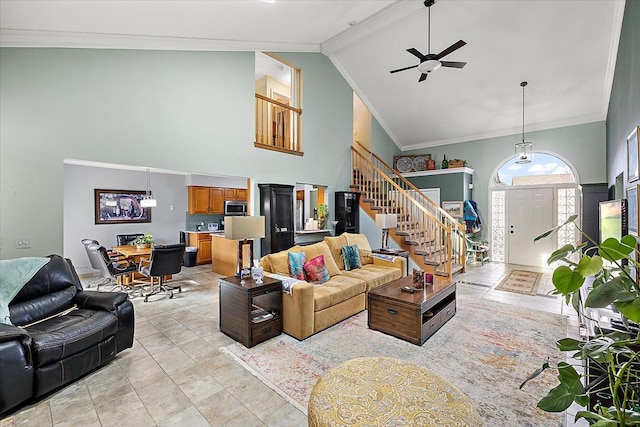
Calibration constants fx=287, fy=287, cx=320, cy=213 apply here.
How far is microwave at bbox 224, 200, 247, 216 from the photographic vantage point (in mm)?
8297

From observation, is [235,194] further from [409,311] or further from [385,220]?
[409,311]

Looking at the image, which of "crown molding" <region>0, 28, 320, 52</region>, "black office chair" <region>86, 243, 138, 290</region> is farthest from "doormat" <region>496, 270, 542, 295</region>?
"black office chair" <region>86, 243, 138, 290</region>

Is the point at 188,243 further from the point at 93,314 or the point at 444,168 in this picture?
the point at 444,168

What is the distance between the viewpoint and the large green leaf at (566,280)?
0.89m

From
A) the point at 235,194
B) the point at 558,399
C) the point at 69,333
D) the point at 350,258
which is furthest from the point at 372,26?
the point at 69,333

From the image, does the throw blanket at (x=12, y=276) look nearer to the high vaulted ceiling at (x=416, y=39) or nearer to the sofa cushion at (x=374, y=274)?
the high vaulted ceiling at (x=416, y=39)

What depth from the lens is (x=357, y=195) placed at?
23.9 ft

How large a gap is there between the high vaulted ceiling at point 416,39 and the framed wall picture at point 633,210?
326 cm

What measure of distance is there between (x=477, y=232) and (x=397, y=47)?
528 centimetres

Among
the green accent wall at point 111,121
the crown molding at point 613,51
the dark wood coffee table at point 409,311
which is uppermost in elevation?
the crown molding at point 613,51

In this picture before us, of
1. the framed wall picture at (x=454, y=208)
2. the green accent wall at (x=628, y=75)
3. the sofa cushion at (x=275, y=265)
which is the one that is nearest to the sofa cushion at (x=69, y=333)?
the sofa cushion at (x=275, y=265)

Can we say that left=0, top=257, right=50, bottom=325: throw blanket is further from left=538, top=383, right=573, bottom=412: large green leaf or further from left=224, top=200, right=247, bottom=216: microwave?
left=224, top=200, right=247, bottom=216: microwave

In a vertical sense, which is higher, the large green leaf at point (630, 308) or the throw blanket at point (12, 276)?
the large green leaf at point (630, 308)

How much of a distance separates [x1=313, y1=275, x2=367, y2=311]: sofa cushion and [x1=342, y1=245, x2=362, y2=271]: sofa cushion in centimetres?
41
